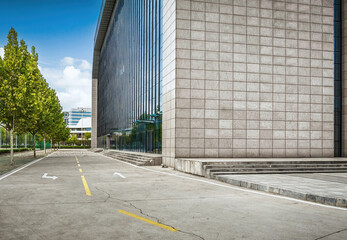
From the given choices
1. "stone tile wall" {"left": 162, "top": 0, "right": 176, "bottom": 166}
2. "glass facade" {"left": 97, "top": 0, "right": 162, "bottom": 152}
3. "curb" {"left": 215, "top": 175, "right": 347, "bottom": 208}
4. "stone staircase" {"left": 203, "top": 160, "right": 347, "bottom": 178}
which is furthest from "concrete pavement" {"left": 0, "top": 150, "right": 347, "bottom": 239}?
"glass facade" {"left": 97, "top": 0, "right": 162, "bottom": 152}

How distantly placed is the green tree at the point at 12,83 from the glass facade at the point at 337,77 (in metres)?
23.1

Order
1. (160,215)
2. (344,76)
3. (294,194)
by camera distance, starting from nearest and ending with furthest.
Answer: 1. (160,215)
2. (294,194)
3. (344,76)

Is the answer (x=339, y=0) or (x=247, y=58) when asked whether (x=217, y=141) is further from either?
(x=339, y=0)

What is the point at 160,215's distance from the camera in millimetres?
7180

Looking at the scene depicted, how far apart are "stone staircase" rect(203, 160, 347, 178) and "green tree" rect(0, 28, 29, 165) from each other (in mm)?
14827

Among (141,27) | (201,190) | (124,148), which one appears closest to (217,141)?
(201,190)

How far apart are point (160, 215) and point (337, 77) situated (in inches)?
881

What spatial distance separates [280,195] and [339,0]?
69.8ft

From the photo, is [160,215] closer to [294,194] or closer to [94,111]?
[294,194]

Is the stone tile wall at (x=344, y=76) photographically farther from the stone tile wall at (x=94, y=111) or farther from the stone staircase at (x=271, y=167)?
the stone tile wall at (x=94, y=111)

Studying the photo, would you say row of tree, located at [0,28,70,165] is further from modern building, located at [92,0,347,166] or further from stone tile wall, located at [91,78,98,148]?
stone tile wall, located at [91,78,98,148]

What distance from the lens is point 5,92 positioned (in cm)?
2302

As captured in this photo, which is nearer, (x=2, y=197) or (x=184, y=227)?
(x=184, y=227)

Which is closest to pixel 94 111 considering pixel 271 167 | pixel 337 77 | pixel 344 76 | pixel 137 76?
pixel 137 76
